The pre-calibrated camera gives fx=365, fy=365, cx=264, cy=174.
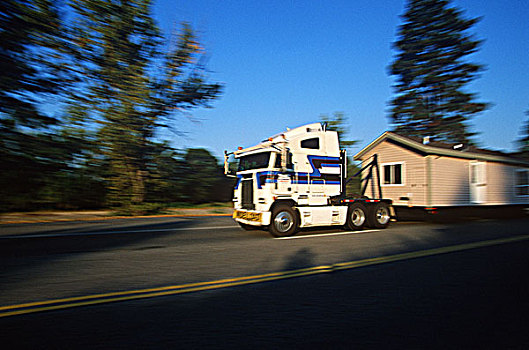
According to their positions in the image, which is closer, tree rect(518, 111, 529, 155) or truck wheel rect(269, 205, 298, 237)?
truck wheel rect(269, 205, 298, 237)

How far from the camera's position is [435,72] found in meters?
43.1

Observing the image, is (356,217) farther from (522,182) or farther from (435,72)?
(435,72)

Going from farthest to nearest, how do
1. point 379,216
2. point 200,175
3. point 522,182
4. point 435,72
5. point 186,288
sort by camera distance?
point 435,72
point 200,175
point 522,182
point 379,216
point 186,288

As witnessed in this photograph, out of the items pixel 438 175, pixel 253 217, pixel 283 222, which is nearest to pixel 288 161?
pixel 283 222

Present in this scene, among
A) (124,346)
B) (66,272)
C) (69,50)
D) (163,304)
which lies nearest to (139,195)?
(69,50)

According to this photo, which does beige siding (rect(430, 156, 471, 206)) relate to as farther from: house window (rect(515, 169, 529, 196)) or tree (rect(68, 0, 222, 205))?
tree (rect(68, 0, 222, 205))

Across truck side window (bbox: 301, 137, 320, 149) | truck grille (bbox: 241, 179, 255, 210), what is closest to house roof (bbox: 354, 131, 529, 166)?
truck side window (bbox: 301, 137, 320, 149)

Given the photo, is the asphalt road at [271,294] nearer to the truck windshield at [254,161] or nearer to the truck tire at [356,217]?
the truck windshield at [254,161]

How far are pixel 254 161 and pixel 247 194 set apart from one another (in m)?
1.11

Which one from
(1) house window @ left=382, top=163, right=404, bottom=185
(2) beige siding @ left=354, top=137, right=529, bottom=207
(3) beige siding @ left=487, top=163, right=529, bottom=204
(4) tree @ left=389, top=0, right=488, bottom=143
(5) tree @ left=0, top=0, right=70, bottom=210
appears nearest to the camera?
(5) tree @ left=0, top=0, right=70, bottom=210

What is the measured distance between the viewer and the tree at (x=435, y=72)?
42.3 m

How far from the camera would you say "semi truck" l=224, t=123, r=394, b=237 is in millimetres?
11289

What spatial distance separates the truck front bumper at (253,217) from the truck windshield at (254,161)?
1443 millimetres

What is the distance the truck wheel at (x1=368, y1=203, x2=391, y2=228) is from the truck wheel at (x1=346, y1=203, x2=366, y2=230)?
320mm
